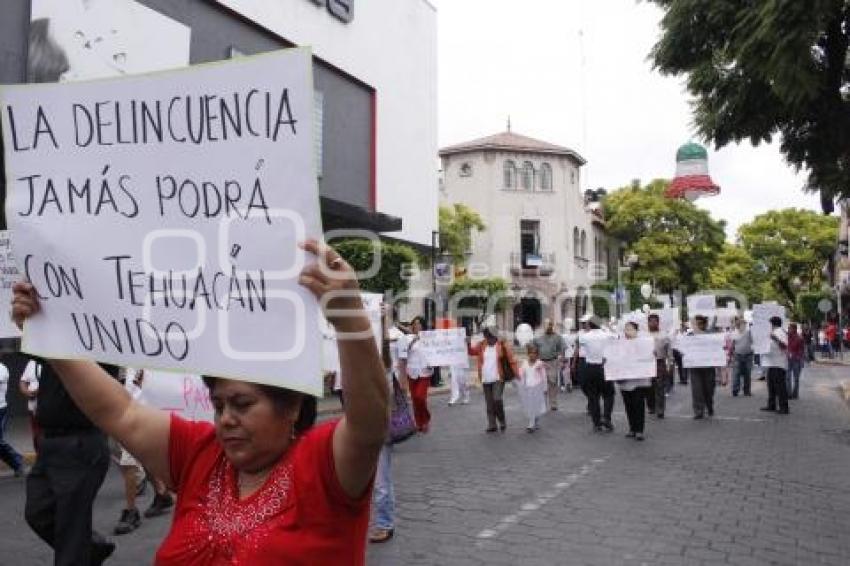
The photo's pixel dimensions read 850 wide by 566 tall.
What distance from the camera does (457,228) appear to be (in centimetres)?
4597

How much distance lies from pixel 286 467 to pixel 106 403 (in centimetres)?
70

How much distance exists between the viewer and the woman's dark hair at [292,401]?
2.11 metres

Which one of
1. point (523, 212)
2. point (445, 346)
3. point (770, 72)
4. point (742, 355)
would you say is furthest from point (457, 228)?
point (770, 72)

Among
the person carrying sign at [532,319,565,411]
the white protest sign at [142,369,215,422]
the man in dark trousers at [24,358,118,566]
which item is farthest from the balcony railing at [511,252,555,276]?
the man in dark trousers at [24,358,118,566]

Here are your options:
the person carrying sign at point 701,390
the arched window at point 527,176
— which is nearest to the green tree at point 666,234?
the arched window at point 527,176

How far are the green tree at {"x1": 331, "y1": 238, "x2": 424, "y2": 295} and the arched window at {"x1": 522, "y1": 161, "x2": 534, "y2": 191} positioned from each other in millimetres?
30405

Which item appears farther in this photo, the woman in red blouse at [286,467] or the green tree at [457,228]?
the green tree at [457,228]

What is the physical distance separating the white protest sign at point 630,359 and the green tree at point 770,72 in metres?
3.31

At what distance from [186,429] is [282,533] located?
22.4 inches

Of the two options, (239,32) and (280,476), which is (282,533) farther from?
(239,32)

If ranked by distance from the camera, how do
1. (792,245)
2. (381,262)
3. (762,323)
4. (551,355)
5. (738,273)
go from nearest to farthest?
(551,355), (762,323), (381,262), (792,245), (738,273)

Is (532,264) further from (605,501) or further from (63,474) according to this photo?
(63,474)

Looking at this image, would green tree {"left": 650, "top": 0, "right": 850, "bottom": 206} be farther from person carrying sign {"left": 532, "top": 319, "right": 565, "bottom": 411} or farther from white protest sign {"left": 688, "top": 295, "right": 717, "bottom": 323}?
white protest sign {"left": 688, "top": 295, "right": 717, "bottom": 323}

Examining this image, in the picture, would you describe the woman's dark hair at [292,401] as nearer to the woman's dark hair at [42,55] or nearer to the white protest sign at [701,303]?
the woman's dark hair at [42,55]
